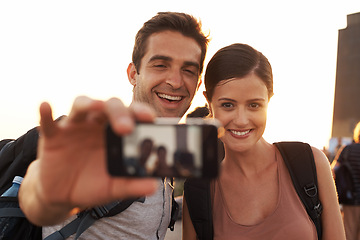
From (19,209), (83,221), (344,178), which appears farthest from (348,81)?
(19,209)

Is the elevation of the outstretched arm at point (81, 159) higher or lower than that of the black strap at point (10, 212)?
higher

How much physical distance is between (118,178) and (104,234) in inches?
51.0

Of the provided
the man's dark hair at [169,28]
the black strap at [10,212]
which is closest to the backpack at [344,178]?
the man's dark hair at [169,28]

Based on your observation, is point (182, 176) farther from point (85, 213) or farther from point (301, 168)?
point (301, 168)

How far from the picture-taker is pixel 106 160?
111 cm

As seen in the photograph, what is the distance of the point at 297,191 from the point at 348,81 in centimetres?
3482

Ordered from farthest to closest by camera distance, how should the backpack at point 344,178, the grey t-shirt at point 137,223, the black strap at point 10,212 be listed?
the backpack at point 344,178 < the grey t-shirt at point 137,223 < the black strap at point 10,212

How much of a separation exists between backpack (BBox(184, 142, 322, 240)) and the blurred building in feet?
106

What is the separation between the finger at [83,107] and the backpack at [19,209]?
976 millimetres

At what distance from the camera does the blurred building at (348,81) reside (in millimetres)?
31578

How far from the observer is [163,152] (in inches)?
44.8

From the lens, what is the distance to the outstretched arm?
1.08m

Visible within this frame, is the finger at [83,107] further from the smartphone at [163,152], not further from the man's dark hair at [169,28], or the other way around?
the man's dark hair at [169,28]

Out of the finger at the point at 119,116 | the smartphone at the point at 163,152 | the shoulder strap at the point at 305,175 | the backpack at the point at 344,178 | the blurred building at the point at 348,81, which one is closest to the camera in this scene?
the finger at the point at 119,116
